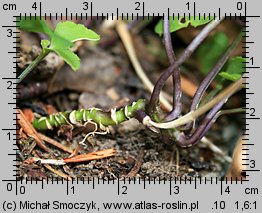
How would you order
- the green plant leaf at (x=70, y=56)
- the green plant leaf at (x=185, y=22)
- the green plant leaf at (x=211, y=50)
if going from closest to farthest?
the green plant leaf at (x=70, y=56)
the green plant leaf at (x=185, y=22)
the green plant leaf at (x=211, y=50)

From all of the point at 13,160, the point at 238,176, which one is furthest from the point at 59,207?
the point at 238,176

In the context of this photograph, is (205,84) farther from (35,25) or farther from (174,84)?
(35,25)

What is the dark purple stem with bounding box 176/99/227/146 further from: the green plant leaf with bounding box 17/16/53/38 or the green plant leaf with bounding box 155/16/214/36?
the green plant leaf with bounding box 17/16/53/38

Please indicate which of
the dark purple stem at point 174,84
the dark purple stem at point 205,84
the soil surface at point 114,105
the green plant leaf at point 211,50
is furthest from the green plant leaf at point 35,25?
the green plant leaf at point 211,50

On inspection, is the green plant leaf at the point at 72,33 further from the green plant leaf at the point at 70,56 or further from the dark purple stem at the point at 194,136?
the dark purple stem at the point at 194,136

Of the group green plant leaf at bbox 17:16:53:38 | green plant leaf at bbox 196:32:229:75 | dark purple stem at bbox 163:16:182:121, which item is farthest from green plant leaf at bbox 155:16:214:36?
green plant leaf at bbox 17:16:53:38

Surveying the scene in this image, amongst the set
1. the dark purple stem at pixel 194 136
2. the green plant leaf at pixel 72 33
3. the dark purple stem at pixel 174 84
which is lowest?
the dark purple stem at pixel 194 136

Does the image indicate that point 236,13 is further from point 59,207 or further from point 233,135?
point 59,207
